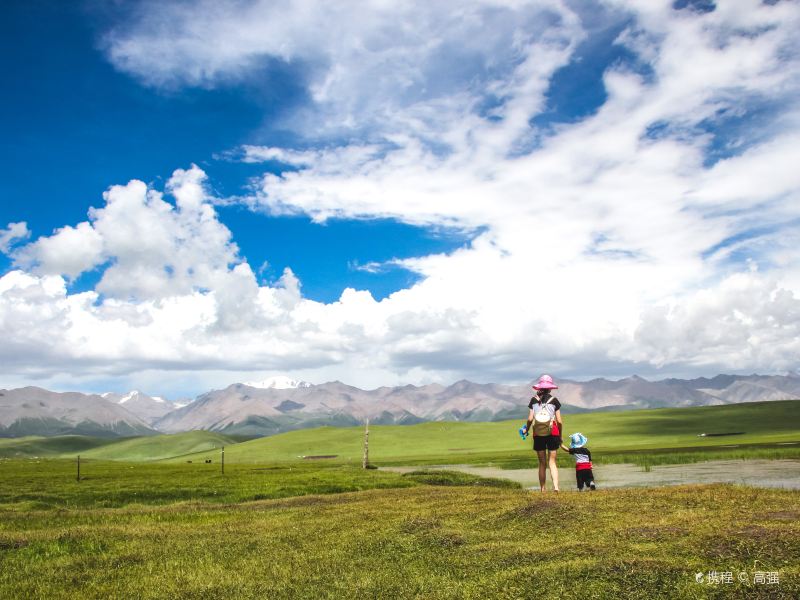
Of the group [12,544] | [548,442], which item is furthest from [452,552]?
[12,544]

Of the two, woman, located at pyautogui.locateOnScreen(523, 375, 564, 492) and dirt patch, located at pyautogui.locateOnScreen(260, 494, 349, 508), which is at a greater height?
woman, located at pyautogui.locateOnScreen(523, 375, 564, 492)

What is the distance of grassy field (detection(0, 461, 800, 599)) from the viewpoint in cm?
948

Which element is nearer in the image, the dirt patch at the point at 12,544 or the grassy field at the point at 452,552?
the grassy field at the point at 452,552

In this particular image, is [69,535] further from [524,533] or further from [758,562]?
[758,562]

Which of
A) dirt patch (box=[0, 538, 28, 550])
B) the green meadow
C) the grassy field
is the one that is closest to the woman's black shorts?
the grassy field

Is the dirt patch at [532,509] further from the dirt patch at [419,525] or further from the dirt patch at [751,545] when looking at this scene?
the dirt patch at [751,545]

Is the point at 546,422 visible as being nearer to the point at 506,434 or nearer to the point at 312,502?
the point at 312,502

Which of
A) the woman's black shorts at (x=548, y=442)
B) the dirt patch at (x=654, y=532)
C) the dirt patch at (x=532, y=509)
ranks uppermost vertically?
the woman's black shorts at (x=548, y=442)

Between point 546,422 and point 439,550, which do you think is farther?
point 546,422

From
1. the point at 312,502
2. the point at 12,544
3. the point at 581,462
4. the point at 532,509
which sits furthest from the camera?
the point at 312,502

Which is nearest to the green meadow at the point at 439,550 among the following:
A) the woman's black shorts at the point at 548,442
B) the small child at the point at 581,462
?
the woman's black shorts at the point at 548,442

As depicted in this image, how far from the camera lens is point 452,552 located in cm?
1291

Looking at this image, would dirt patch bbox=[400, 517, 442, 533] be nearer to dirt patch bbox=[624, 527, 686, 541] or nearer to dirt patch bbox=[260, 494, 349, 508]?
dirt patch bbox=[624, 527, 686, 541]

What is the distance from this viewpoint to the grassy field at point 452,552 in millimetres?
9484
